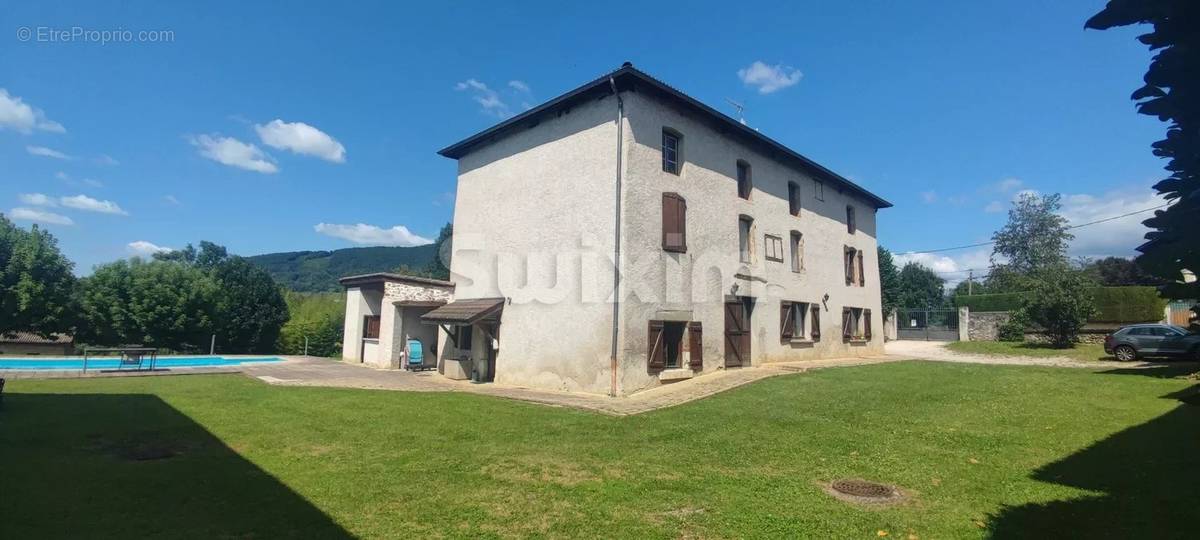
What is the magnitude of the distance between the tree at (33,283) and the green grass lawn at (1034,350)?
46.2m

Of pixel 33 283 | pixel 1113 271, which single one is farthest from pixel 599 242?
pixel 1113 271

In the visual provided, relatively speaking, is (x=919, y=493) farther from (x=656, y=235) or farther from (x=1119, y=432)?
(x=656, y=235)

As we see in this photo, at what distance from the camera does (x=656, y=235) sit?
44.7 feet

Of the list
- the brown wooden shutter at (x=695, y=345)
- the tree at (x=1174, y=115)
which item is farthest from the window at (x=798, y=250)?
the tree at (x=1174, y=115)

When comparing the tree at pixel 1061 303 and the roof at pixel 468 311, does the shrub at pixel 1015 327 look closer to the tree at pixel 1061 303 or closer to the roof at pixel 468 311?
the tree at pixel 1061 303

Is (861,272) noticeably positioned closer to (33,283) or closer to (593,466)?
(593,466)

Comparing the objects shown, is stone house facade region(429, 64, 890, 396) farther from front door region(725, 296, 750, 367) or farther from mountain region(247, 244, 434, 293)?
mountain region(247, 244, 434, 293)

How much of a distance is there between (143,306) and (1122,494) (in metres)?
36.3

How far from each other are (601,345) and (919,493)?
826 centimetres

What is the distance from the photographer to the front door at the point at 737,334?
51.2ft

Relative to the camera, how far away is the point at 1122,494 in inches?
187

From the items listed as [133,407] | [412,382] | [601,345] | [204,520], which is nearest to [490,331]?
[412,382]

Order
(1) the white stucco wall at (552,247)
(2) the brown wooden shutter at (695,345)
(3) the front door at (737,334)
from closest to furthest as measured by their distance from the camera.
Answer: (1) the white stucco wall at (552,247) < (2) the brown wooden shutter at (695,345) < (3) the front door at (737,334)

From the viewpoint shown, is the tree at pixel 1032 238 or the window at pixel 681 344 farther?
the tree at pixel 1032 238
